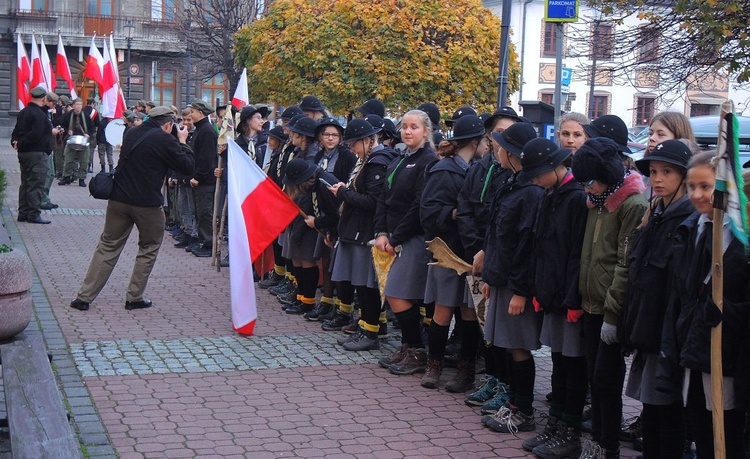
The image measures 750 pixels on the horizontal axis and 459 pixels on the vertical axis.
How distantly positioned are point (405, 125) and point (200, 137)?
21.5ft

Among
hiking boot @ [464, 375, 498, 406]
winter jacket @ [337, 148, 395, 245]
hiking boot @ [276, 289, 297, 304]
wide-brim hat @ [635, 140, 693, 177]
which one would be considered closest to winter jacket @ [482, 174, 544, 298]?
hiking boot @ [464, 375, 498, 406]

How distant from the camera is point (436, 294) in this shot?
7562 mm

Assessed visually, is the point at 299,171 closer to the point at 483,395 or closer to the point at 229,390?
the point at 229,390

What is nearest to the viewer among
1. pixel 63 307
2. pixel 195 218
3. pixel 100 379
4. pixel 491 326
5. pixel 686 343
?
pixel 686 343

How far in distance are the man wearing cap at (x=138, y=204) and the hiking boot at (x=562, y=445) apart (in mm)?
5455

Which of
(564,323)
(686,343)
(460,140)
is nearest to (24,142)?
(460,140)

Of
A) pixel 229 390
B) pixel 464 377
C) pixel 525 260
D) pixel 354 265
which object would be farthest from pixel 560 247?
pixel 354 265

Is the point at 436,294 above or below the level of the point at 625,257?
below

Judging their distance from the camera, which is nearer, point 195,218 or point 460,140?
point 460,140

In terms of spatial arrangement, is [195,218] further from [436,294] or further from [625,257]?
[625,257]

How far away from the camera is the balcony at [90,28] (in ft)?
170

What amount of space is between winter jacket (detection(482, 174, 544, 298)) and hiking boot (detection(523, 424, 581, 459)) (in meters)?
0.86

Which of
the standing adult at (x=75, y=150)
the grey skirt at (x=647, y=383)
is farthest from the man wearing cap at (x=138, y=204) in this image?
the standing adult at (x=75, y=150)

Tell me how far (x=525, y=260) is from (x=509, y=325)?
18.2 inches
